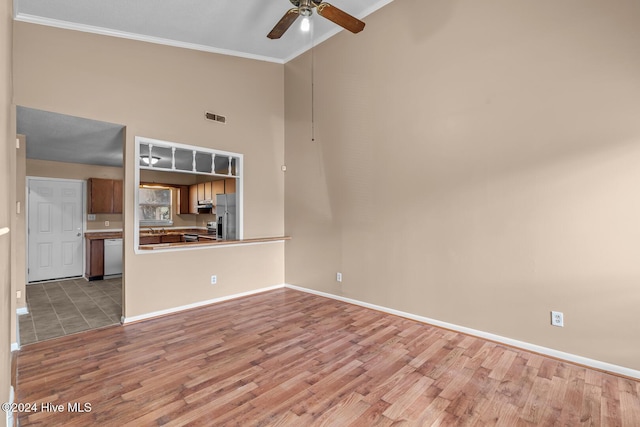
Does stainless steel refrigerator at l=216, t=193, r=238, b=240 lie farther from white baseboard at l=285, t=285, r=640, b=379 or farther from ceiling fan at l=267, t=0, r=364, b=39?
ceiling fan at l=267, t=0, r=364, b=39

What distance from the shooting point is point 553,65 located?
259 cm

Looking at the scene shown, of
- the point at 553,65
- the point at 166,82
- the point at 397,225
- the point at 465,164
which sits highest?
the point at 166,82

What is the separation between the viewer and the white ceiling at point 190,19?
2879 mm

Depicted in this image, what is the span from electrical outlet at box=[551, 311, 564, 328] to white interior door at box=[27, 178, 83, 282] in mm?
7562

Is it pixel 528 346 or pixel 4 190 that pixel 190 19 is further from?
pixel 528 346

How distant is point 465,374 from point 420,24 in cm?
361

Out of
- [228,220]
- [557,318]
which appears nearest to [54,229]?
[228,220]

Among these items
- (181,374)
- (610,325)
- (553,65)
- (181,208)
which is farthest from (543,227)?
(181,208)

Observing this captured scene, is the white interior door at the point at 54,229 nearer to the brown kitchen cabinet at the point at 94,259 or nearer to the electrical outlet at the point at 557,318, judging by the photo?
the brown kitchen cabinet at the point at 94,259

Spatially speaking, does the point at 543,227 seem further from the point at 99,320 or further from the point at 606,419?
the point at 99,320

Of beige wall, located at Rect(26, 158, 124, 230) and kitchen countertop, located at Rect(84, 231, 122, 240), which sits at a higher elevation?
beige wall, located at Rect(26, 158, 124, 230)

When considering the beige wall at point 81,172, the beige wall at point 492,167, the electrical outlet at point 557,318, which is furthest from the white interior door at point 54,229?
the electrical outlet at point 557,318

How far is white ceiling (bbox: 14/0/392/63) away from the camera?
288cm

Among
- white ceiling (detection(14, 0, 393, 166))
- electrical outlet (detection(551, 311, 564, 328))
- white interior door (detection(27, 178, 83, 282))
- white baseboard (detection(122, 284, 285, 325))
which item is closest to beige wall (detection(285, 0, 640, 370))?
electrical outlet (detection(551, 311, 564, 328))
